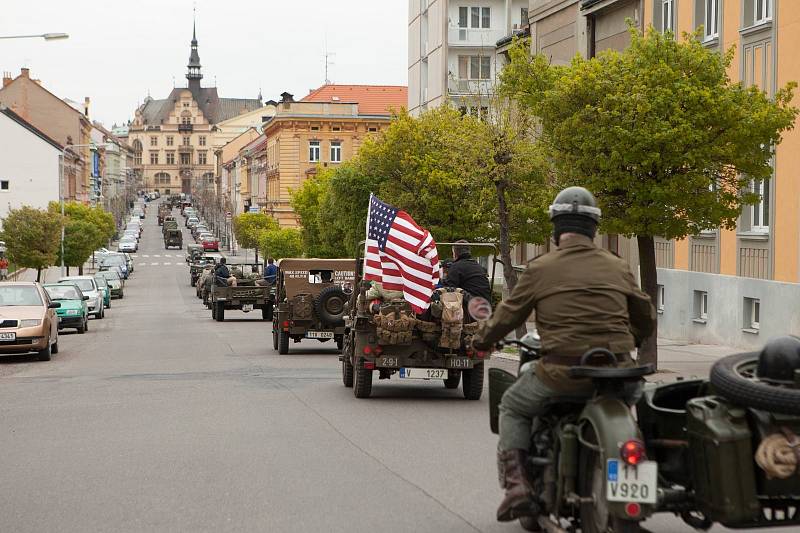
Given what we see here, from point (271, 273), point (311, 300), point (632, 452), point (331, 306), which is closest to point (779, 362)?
point (632, 452)

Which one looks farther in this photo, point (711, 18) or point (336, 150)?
point (336, 150)

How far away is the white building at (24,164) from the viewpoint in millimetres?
104125

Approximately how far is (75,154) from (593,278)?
123007 mm

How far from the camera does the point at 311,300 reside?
24625 millimetres

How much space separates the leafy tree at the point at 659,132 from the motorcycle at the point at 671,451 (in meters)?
12.5

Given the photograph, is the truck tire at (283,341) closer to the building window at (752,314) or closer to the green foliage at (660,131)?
the green foliage at (660,131)

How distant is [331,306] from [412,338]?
8556 millimetres

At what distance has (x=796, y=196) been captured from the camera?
24.0 metres

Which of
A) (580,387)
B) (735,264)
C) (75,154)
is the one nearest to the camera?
(580,387)

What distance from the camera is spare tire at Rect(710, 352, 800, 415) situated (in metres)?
5.46

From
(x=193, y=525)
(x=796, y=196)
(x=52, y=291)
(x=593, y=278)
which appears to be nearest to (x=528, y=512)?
(x=593, y=278)

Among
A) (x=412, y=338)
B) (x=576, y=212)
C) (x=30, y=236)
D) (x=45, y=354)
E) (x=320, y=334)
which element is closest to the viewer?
(x=576, y=212)

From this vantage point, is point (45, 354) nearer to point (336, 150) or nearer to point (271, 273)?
point (271, 273)

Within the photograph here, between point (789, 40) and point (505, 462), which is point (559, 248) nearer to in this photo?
point (505, 462)
